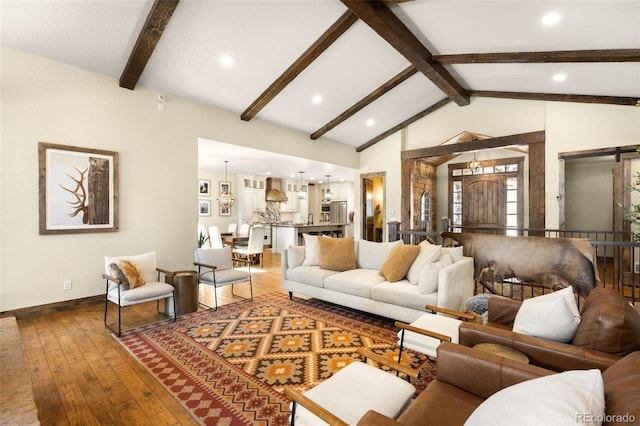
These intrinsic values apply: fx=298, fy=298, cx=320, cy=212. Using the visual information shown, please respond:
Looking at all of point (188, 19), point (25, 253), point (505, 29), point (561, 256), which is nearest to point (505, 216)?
point (561, 256)

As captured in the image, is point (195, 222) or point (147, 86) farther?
point (195, 222)

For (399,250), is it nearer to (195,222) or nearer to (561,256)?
(561,256)

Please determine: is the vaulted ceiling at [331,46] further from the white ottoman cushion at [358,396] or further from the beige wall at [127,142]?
the white ottoman cushion at [358,396]

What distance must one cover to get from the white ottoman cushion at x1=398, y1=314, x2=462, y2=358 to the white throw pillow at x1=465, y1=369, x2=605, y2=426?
117cm

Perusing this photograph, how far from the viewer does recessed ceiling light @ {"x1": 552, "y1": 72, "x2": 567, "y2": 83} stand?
4492 mm

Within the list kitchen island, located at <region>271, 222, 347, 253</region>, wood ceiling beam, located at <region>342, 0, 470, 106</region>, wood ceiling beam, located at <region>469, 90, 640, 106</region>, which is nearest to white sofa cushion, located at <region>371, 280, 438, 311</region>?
wood ceiling beam, located at <region>342, 0, 470, 106</region>

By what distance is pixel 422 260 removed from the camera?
11.1 feet

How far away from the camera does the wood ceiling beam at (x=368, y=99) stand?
521cm

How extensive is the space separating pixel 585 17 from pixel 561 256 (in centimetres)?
254

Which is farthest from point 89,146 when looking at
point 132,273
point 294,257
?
point 294,257

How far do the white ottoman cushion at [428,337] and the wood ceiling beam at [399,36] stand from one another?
3.26m

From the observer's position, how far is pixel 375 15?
134 inches

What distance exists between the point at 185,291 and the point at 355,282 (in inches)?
83.9

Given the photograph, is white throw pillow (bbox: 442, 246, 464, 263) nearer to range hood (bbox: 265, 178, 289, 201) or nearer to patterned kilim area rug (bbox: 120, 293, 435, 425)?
patterned kilim area rug (bbox: 120, 293, 435, 425)
